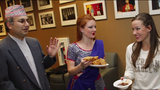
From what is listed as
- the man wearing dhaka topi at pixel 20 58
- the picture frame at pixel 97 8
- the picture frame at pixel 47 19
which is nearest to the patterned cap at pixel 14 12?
the man wearing dhaka topi at pixel 20 58

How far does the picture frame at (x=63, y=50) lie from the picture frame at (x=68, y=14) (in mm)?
462

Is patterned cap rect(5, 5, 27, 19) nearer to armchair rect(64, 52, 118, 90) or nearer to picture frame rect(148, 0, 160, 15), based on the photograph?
armchair rect(64, 52, 118, 90)

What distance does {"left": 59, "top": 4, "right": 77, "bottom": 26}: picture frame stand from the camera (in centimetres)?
419

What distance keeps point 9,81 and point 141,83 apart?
1.52 meters

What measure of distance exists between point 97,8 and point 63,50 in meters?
1.61

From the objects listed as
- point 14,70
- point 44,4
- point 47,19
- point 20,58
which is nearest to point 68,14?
point 47,19

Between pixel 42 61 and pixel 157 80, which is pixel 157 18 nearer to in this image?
pixel 157 80

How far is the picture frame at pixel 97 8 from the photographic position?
3745 mm

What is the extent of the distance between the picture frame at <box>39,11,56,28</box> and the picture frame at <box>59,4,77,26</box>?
0.35 metres

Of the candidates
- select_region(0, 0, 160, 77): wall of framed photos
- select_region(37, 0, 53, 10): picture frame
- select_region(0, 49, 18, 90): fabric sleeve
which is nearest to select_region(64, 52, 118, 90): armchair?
select_region(0, 0, 160, 77): wall of framed photos

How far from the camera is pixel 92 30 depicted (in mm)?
2199

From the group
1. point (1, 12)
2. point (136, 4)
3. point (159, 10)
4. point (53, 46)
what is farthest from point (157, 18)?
point (1, 12)

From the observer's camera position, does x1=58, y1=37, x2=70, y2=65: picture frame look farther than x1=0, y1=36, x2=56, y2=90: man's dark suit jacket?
Yes

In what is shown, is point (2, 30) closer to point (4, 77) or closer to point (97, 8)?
point (97, 8)
